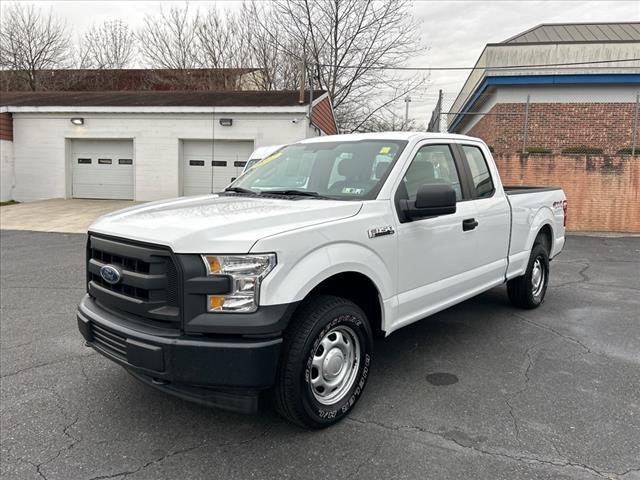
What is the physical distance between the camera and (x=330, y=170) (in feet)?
13.1

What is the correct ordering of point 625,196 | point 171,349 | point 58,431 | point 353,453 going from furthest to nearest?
point 625,196, point 58,431, point 353,453, point 171,349

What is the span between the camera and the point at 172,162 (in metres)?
18.1

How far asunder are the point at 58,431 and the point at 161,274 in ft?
4.21

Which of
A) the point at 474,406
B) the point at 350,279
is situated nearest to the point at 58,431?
the point at 350,279

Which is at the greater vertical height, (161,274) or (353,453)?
(161,274)

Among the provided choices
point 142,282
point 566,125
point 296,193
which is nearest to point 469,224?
point 296,193

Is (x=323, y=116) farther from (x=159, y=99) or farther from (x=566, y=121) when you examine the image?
(x=566, y=121)

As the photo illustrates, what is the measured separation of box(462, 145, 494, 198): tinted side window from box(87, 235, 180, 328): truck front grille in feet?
9.91

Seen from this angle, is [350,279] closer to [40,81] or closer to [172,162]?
[172,162]

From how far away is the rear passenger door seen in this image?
14.8 ft

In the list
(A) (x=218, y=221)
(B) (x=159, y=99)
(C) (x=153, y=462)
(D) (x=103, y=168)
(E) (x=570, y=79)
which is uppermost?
(E) (x=570, y=79)

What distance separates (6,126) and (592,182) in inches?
800

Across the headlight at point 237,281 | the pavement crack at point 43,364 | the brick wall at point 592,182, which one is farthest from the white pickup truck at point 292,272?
the brick wall at point 592,182

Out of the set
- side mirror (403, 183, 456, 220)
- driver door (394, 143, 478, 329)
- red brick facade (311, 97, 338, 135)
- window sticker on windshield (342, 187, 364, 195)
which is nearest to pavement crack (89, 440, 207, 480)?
driver door (394, 143, 478, 329)
